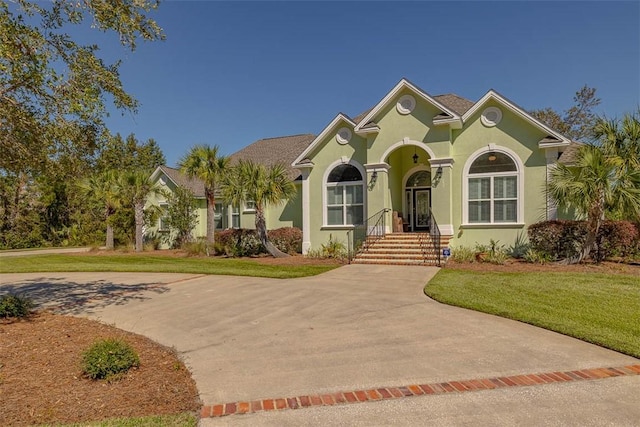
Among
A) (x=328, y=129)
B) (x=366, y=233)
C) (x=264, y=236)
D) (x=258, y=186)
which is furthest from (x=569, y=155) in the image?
(x=264, y=236)

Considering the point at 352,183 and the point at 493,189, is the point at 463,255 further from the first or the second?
the point at 352,183

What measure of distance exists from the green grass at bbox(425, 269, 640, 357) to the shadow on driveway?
7.39 metres

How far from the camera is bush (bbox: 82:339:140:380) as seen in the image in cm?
425

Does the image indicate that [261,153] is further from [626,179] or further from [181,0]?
[626,179]

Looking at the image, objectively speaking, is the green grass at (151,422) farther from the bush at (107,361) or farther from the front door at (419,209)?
the front door at (419,209)

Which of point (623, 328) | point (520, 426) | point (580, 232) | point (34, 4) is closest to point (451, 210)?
point (580, 232)

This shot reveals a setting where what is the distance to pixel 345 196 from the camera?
58.3 ft

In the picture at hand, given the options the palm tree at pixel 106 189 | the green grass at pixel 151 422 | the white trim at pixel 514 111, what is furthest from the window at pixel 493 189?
the palm tree at pixel 106 189

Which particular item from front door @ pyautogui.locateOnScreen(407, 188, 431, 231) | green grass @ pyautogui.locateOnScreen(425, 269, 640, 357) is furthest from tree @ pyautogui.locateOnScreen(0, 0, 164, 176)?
front door @ pyautogui.locateOnScreen(407, 188, 431, 231)

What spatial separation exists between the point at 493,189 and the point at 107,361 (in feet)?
49.2

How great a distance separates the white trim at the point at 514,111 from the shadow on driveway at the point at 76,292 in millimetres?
13540

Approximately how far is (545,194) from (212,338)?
1392 cm

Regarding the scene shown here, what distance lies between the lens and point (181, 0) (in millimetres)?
10078

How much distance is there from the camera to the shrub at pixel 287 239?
18.4m
